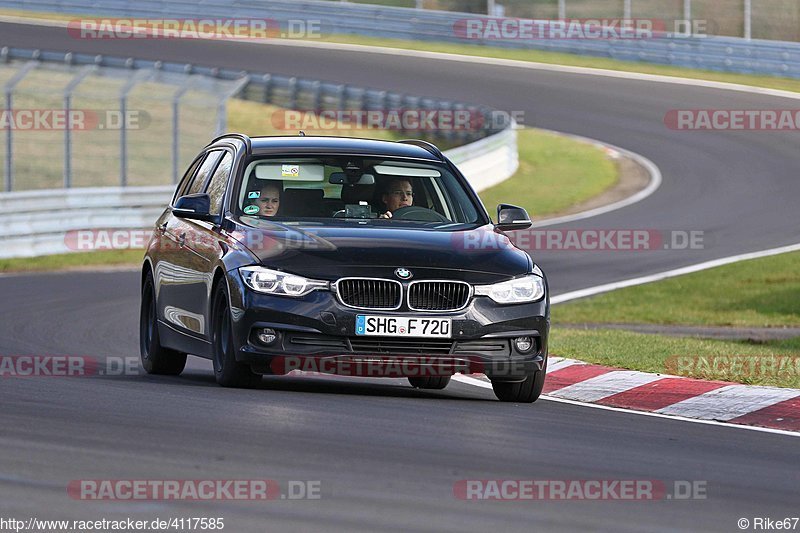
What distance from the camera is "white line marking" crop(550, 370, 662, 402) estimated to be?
432 inches

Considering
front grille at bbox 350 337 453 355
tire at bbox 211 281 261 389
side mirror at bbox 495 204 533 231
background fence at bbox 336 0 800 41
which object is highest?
side mirror at bbox 495 204 533 231

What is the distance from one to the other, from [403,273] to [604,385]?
2.21m

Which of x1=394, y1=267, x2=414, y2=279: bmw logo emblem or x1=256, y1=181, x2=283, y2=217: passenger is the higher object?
x1=256, y1=181, x2=283, y2=217: passenger

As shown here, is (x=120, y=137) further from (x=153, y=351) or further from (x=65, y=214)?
(x=153, y=351)

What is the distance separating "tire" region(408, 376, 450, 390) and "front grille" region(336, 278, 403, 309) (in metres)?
1.85

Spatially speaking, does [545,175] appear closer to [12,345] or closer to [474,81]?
[474,81]

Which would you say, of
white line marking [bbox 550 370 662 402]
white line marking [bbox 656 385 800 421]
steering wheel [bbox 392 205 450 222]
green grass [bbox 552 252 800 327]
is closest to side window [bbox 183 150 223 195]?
steering wheel [bbox 392 205 450 222]

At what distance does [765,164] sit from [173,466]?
27826 mm

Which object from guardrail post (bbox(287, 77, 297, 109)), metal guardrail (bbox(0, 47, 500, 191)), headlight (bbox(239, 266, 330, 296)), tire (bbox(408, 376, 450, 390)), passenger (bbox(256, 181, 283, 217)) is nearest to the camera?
headlight (bbox(239, 266, 330, 296))

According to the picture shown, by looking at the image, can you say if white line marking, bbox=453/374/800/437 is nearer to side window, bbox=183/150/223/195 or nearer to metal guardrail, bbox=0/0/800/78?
side window, bbox=183/150/223/195

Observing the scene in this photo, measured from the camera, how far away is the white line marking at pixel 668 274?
20153 mm

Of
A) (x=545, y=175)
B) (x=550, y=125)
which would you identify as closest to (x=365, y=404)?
(x=545, y=175)

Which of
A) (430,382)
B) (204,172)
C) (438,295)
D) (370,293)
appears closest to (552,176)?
(204,172)

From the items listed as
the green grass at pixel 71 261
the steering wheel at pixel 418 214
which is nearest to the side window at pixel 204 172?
the steering wheel at pixel 418 214
